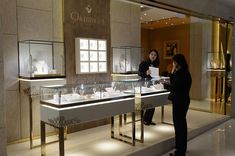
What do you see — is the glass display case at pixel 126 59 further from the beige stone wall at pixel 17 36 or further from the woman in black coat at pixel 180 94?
the woman in black coat at pixel 180 94

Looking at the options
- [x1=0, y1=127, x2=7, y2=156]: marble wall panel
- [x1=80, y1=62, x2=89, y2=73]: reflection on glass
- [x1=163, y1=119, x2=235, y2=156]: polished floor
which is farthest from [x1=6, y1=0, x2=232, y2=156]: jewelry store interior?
[x1=0, y1=127, x2=7, y2=156]: marble wall panel

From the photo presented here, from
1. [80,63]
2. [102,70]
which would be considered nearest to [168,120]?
[102,70]

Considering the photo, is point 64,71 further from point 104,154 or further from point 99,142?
point 104,154

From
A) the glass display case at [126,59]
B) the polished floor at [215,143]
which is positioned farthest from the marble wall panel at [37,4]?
the polished floor at [215,143]

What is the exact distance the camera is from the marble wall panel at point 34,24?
4027mm

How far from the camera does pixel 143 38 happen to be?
30.8 feet

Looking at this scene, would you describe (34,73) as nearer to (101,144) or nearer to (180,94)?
(101,144)

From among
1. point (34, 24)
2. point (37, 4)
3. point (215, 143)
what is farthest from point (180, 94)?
point (37, 4)

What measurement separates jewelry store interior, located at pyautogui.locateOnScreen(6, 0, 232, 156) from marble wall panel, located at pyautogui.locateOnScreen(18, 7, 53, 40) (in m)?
0.02

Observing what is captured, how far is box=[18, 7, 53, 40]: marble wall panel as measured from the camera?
4.03 m

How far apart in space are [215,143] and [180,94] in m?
1.66

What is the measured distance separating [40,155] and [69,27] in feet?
7.42

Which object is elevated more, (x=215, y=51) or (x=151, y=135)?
(x=215, y=51)

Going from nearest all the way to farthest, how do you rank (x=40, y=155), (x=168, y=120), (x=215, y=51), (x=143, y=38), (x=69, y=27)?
(x=40, y=155)
(x=69, y=27)
(x=168, y=120)
(x=215, y=51)
(x=143, y=38)
